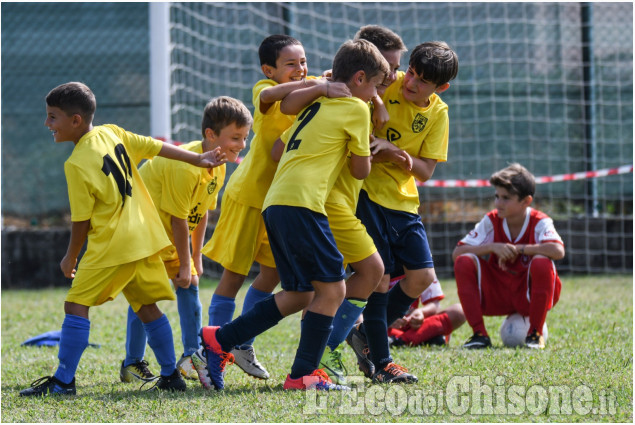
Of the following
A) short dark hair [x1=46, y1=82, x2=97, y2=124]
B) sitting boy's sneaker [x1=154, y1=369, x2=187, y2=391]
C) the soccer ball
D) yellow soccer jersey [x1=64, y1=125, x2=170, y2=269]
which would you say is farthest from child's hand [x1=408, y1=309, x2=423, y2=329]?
short dark hair [x1=46, y1=82, x2=97, y2=124]

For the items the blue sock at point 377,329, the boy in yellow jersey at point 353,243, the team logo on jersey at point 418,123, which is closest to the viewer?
the boy in yellow jersey at point 353,243

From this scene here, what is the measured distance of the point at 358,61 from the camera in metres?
3.41

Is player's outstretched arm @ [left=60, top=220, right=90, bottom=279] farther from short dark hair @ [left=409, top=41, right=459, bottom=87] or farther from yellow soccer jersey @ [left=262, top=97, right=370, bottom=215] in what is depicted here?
short dark hair @ [left=409, top=41, right=459, bottom=87]

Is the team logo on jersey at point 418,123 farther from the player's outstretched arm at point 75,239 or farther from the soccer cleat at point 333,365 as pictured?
the player's outstretched arm at point 75,239

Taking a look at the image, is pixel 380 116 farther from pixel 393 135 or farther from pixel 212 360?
pixel 212 360

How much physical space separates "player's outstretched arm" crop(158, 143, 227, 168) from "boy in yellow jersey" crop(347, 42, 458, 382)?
0.67 metres

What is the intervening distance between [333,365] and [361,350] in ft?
0.85

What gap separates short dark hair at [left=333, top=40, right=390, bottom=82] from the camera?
3398 millimetres

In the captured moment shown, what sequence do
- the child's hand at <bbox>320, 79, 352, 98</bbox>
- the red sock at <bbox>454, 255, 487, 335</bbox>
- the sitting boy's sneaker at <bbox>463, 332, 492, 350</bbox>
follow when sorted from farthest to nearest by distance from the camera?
the red sock at <bbox>454, 255, 487, 335</bbox> → the sitting boy's sneaker at <bbox>463, 332, 492, 350</bbox> → the child's hand at <bbox>320, 79, 352, 98</bbox>

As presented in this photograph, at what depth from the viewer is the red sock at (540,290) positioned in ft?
15.4

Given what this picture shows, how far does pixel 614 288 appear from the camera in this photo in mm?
7340

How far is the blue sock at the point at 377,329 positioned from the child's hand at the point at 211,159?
918 mm

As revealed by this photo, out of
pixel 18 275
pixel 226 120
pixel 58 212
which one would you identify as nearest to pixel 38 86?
pixel 58 212

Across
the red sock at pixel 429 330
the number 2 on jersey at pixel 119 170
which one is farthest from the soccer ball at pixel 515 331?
the number 2 on jersey at pixel 119 170
